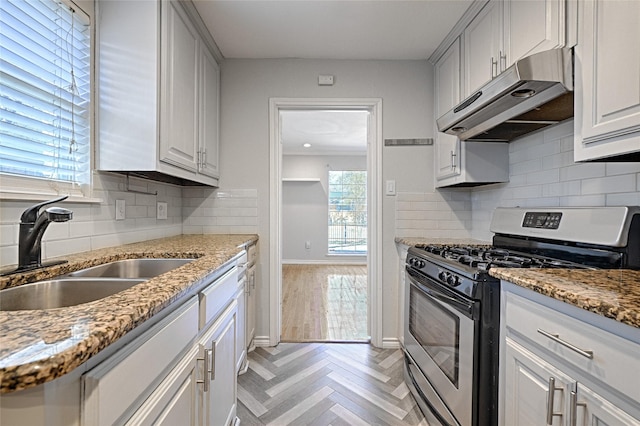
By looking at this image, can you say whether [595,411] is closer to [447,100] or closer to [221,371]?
[221,371]

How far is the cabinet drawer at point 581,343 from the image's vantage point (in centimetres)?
72

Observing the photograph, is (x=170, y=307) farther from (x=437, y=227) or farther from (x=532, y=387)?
(x=437, y=227)

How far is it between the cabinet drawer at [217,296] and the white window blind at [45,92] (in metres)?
0.81

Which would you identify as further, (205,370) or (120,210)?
(120,210)

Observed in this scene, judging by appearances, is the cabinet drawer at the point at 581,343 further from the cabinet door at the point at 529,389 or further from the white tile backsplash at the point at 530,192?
the white tile backsplash at the point at 530,192

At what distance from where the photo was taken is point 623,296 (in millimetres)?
816

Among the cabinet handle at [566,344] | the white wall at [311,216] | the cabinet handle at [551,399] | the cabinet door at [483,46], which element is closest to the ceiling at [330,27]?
the cabinet door at [483,46]

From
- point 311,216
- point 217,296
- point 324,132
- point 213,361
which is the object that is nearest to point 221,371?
point 213,361

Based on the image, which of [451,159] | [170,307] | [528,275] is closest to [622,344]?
[528,275]

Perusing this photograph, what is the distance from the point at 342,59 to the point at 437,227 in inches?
61.9

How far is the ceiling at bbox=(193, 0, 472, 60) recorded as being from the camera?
1.98 meters

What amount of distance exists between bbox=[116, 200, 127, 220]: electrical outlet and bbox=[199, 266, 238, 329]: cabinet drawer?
0.72 metres

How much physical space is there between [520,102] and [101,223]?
6.87ft

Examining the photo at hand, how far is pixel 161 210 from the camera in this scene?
2.30m
